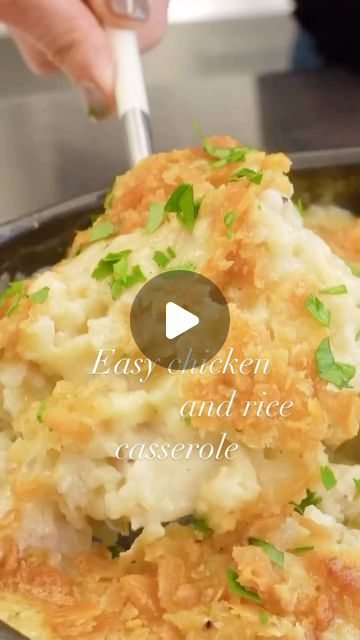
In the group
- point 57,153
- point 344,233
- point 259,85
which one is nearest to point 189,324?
point 344,233

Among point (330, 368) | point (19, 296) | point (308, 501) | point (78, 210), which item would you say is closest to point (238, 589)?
point (308, 501)

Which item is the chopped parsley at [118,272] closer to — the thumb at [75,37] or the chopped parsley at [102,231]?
the chopped parsley at [102,231]

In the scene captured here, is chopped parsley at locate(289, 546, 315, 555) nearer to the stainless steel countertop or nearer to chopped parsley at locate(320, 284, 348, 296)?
chopped parsley at locate(320, 284, 348, 296)

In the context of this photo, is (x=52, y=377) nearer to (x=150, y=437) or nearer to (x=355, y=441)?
(x=150, y=437)

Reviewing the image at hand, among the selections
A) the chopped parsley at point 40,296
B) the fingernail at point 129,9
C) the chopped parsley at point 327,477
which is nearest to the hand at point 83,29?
the fingernail at point 129,9

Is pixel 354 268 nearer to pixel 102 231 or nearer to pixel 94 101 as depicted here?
pixel 102 231

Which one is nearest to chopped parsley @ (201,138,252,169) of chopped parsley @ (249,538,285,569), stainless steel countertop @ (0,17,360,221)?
chopped parsley @ (249,538,285,569)
